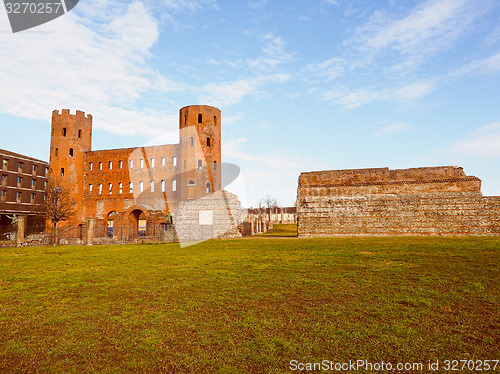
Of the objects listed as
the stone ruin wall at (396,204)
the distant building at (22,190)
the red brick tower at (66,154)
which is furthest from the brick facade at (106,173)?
the stone ruin wall at (396,204)

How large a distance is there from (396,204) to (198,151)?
21967mm

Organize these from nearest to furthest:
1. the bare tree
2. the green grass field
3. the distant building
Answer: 1. the green grass field
2. the bare tree
3. the distant building

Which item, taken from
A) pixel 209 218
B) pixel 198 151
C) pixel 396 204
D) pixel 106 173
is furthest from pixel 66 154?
pixel 396 204

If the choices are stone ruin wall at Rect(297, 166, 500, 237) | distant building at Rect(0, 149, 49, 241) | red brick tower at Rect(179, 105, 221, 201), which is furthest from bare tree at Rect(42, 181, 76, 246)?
stone ruin wall at Rect(297, 166, 500, 237)

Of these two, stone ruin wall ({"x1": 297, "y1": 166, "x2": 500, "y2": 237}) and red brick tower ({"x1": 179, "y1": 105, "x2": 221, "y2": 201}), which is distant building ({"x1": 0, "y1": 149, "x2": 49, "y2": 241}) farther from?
stone ruin wall ({"x1": 297, "y1": 166, "x2": 500, "y2": 237})

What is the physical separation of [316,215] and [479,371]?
23.0m

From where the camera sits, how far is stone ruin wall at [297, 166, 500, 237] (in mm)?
23047

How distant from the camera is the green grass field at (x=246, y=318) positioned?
3.59 meters

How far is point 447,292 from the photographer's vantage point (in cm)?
617

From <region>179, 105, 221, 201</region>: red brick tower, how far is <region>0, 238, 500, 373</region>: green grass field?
28.2 m

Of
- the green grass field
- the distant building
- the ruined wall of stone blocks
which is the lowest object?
the green grass field

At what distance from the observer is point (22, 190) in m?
48.8

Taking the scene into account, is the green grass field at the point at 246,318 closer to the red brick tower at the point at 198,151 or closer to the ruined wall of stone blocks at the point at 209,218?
the ruined wall of stone blocks at the point at 209,218

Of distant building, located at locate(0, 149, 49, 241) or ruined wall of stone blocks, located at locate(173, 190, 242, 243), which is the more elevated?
distant building, located at locate(0, 149, 49, 241)
